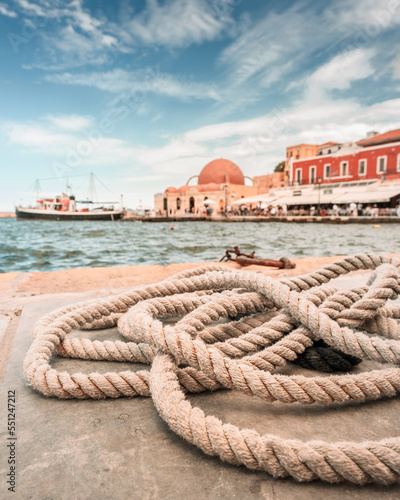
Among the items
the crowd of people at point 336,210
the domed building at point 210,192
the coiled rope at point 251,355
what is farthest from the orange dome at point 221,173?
the coiled rope at point 251,355

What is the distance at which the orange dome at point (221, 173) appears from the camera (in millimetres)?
42500

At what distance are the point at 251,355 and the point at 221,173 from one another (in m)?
42.7

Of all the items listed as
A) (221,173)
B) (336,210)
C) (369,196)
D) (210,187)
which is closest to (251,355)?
(336,210)

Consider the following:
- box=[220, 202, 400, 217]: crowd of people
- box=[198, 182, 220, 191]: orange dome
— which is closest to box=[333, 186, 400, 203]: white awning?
box=[220, 202, 400, 217]: crowd of people

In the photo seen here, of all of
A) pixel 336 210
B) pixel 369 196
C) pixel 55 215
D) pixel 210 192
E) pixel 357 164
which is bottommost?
pixel 55 215

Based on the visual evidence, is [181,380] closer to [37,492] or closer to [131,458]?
[131,458]

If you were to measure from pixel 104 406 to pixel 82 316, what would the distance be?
0.49 meters

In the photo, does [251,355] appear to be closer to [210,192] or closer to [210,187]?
[210,192]

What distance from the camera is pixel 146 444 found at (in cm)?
83

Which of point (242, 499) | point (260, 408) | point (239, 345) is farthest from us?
point (239, 345)

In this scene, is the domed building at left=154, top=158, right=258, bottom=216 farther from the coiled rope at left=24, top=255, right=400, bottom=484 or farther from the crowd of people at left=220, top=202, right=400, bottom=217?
the coiled rope at left=24, top=255, right=400, bottom=484

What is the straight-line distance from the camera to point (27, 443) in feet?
2.75

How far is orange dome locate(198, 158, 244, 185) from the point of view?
42500mm

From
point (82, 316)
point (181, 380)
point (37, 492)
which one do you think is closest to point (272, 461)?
point (181, 380)
